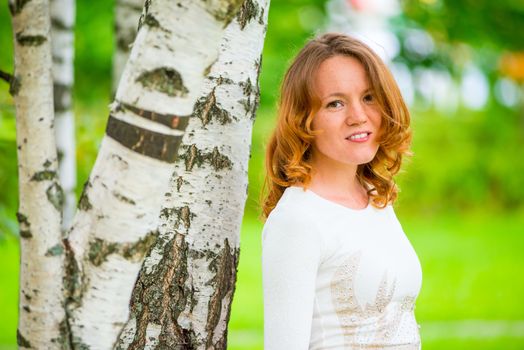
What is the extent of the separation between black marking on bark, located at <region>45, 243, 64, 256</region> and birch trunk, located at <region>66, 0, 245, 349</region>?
3 cm

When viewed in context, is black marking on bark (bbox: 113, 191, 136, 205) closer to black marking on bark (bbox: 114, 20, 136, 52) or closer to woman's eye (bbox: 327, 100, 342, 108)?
woman's eye (bbox: 327, 100, 342, 108)

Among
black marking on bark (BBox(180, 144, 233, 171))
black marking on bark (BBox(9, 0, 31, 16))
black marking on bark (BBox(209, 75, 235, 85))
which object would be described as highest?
black marking on bark (BBox(209, 75, 235, 85))

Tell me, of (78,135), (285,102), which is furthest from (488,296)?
(285,102)

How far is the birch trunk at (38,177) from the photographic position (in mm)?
1393

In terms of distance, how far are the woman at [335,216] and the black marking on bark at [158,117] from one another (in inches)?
19.5

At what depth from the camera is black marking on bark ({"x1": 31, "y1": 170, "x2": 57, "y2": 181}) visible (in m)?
1.41

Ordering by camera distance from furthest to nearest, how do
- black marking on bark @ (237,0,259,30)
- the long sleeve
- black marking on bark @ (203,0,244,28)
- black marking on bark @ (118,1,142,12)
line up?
black marking on bark @ (118,1,142,12) → black marking on bark @ (237,0,259,30) → the long sleeve → black marking on bark @ (203,0,244,28)

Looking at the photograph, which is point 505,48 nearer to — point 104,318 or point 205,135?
point 205,135

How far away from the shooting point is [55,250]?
1.41 meters

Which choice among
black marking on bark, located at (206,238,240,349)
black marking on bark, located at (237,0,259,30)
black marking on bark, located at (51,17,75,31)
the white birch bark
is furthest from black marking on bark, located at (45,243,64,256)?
black marking on bark, located at (51,17,75,31)

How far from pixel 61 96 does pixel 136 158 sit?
2.31 metres

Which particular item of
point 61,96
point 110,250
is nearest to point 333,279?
point 110,250

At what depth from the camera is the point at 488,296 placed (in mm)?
7633

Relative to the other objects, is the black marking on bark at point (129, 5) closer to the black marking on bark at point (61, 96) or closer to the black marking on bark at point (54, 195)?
the black marking on bark at point (61, 96)
